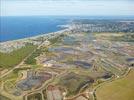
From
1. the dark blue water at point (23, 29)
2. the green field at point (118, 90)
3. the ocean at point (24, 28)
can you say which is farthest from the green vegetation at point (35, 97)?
the dark blue water at point (23, 29)

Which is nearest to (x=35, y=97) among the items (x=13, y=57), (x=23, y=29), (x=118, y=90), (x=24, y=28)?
(x=118, y=90)

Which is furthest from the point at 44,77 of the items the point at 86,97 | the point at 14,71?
the point at 86,97

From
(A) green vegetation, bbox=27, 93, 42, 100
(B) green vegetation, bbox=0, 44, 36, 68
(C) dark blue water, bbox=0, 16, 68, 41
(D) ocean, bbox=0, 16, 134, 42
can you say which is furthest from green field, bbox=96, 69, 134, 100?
(C) dark blue water, bbox=0, 16, 68, 41

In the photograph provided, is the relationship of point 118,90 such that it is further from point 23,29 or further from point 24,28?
point 24,28

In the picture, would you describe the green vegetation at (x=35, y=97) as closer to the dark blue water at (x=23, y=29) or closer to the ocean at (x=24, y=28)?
the ocean at (x=24, y=28)

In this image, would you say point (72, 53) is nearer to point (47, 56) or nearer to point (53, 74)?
point (47, 56)

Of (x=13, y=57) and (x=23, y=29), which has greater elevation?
(x=13, y=57)

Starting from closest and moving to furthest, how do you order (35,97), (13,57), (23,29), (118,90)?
(35,97) → (118,90) → (13,57) → (23,29)

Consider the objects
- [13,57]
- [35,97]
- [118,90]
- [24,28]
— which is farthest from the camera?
[24,28]
